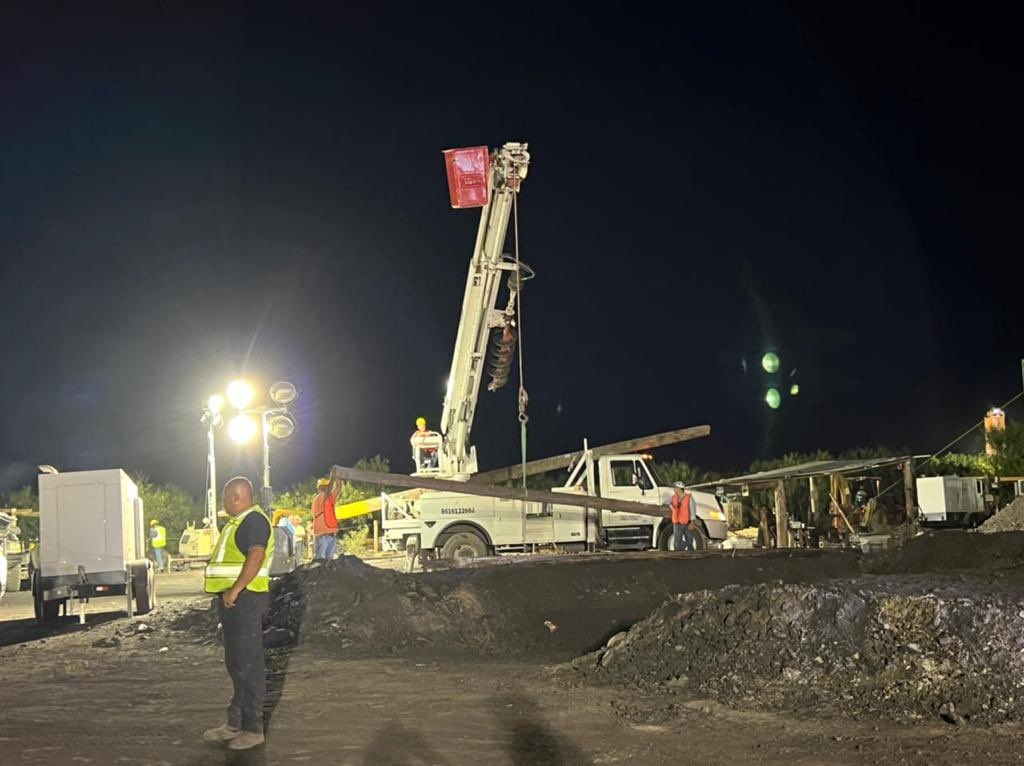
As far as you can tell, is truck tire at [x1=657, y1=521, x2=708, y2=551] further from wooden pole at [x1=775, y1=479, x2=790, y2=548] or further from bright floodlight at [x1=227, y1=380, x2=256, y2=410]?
bright floodlight at [x1=227, y1=380, x2=256, y2=410]

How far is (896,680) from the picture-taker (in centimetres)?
902

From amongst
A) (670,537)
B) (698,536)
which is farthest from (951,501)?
(670,537)

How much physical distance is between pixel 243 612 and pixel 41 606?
40.2 ft

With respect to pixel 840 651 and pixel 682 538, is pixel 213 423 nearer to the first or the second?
pixel 682 538

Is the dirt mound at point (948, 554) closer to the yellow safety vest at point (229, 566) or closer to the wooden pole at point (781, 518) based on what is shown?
the wooden pole at point (781, 518)

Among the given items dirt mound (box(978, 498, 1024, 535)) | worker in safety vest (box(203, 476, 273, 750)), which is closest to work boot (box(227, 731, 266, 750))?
worker in safety vest (box(203, 476, 273, 750))

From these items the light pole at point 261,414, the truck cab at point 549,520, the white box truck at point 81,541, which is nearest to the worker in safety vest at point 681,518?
the truck cab at point 549,520

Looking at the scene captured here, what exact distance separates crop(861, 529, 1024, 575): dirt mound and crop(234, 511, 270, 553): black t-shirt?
13.0m

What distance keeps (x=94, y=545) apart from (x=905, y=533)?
17.7 meters

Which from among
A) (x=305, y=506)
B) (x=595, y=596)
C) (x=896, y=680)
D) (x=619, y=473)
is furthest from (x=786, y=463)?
(x=896, y=680)

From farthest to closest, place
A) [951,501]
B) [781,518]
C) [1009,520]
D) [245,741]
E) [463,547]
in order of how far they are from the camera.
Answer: [951,501] → [781,518] → [1009,520] → [463,547] → [245,741]

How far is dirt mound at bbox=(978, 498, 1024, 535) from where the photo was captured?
88.9 ft

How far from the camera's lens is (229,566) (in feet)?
26.5

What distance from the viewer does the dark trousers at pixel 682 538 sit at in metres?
22.4
